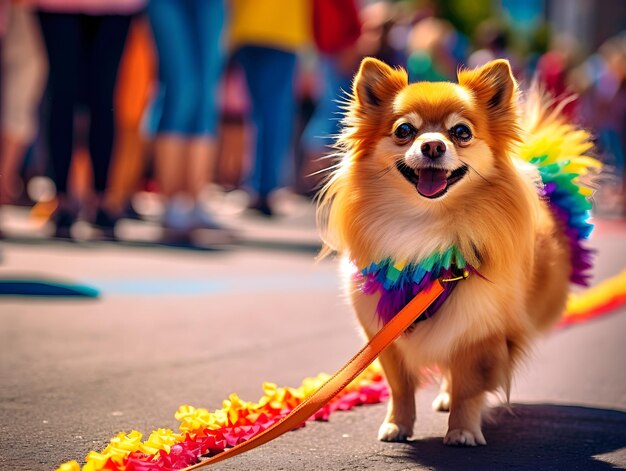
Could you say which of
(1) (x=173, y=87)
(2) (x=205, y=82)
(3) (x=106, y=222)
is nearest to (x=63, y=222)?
(3) (x=106, y=222)

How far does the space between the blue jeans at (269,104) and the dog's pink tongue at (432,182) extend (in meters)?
7.03

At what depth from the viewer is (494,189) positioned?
372 centimetres

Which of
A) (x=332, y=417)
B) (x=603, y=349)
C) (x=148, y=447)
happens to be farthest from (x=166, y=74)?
(x=148, y=447)

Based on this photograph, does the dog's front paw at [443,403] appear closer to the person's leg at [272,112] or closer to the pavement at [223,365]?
the pavement at [223,365]

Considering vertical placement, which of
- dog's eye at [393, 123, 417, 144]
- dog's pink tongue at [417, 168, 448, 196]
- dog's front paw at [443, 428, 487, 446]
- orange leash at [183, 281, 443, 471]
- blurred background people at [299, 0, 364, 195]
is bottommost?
dog's front paw at [443, 428, 487, 446]

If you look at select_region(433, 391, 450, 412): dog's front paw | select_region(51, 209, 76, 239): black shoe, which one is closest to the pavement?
select_region(433, 391, 450, 412): dog's front paw

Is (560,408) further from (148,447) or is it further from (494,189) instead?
(148,447)

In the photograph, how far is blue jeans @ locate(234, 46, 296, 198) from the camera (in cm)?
1063

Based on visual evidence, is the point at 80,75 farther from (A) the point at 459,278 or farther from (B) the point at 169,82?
(A) the point at 459,278

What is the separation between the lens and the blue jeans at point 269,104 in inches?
419

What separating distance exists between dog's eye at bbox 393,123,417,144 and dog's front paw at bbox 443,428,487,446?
97 centimetres

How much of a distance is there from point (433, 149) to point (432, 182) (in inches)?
5.7

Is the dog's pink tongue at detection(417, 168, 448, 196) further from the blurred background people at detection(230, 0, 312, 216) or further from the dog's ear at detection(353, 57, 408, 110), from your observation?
the blurred background people at detection(230, 0, 312, 216)

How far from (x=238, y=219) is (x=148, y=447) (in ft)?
27.6
